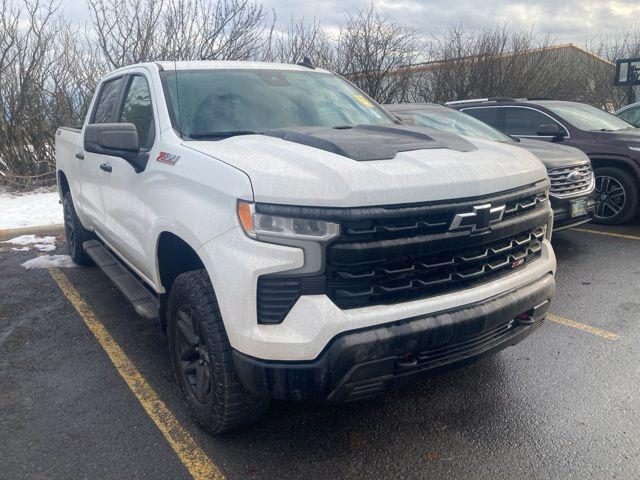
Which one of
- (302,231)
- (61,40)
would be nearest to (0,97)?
(61,40)

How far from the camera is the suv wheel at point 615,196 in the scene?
7.10 m

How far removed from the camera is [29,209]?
9430mm

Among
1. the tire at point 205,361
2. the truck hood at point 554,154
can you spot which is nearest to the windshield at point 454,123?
the truck hood at point 554,154

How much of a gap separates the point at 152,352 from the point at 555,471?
2.69m

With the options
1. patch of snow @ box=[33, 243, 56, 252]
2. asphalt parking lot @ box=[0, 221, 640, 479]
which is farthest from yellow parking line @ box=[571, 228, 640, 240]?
patch of snow @ box=[33, 243, 56, 252]

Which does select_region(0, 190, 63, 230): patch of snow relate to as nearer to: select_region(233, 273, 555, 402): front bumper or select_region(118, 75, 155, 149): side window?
select_region(118, 75, 155, 149): side window

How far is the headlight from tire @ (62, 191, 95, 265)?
3.92 meters

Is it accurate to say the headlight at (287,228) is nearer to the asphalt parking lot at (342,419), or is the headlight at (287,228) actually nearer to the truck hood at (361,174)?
the truck hood at (361,174)

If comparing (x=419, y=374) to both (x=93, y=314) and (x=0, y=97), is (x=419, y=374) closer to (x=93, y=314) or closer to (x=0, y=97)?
(x=93, y=314)

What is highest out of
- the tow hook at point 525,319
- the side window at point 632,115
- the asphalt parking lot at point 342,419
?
the side window at point 632,115

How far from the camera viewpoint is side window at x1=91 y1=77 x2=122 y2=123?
4465mm

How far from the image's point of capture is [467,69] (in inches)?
638

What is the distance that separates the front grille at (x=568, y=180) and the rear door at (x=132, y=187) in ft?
13.9

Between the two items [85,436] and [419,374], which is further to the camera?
[85,436]
